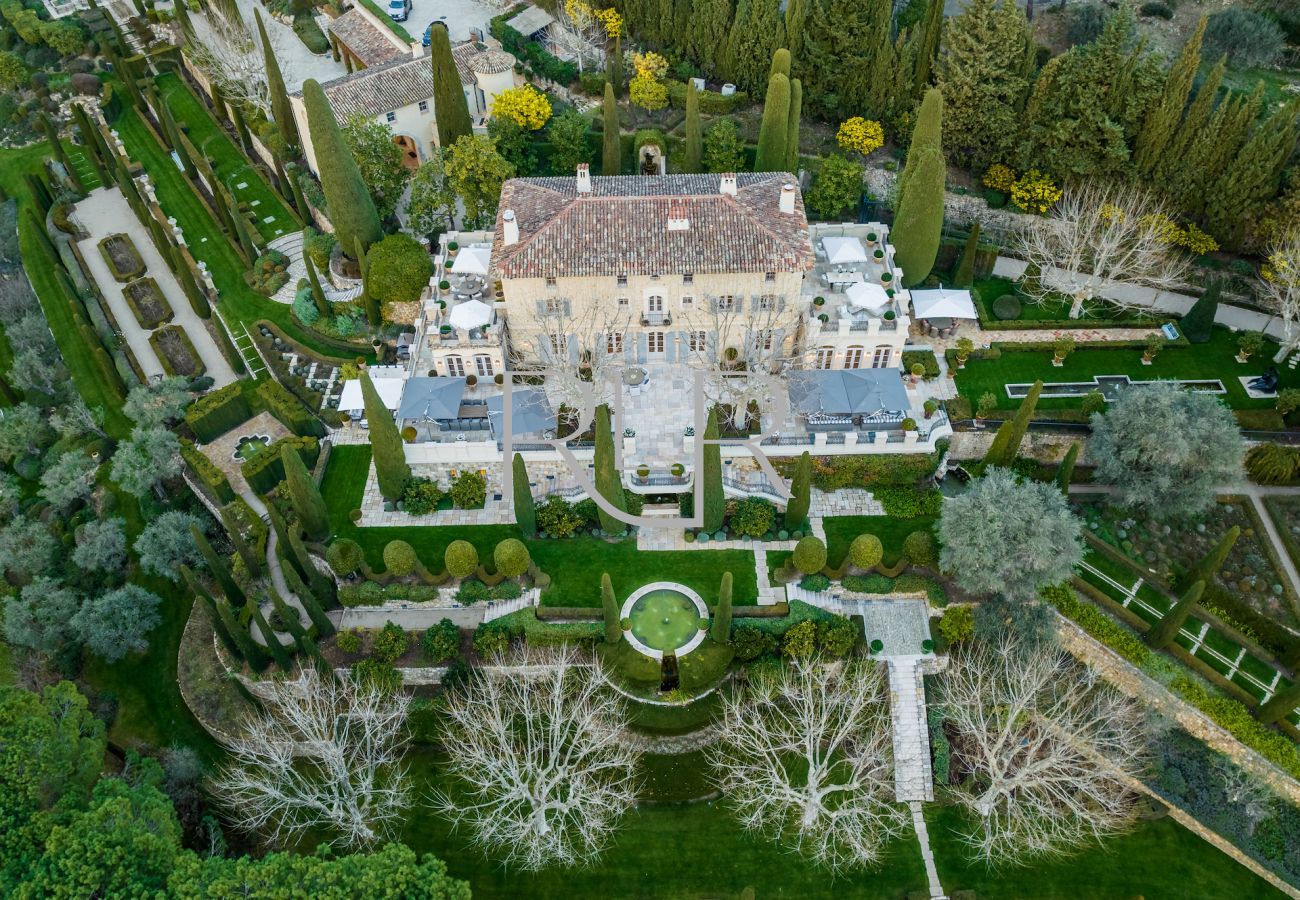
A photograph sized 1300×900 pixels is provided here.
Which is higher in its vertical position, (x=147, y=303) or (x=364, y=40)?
(x=364, y=40)

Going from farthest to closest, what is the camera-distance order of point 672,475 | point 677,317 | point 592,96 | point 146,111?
point 146,111, point 592,96, point 677,317, point 672,475

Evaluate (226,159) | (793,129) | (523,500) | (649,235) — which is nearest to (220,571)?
(523,500)

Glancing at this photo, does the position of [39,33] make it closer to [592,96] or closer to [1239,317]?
[592,96]

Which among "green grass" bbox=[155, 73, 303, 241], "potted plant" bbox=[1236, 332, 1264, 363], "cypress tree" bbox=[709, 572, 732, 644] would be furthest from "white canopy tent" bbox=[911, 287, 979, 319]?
"green grass" bbox=[155, 73, 303, 241]

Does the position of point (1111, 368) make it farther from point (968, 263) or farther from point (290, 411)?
point (290, 411)

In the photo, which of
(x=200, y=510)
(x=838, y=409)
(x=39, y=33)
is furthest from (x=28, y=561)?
(x=39, y=33)

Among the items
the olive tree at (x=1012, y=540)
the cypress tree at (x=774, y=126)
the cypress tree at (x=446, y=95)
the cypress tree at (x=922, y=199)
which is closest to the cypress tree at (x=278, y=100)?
the cypress tree at (x=446, y=95)
